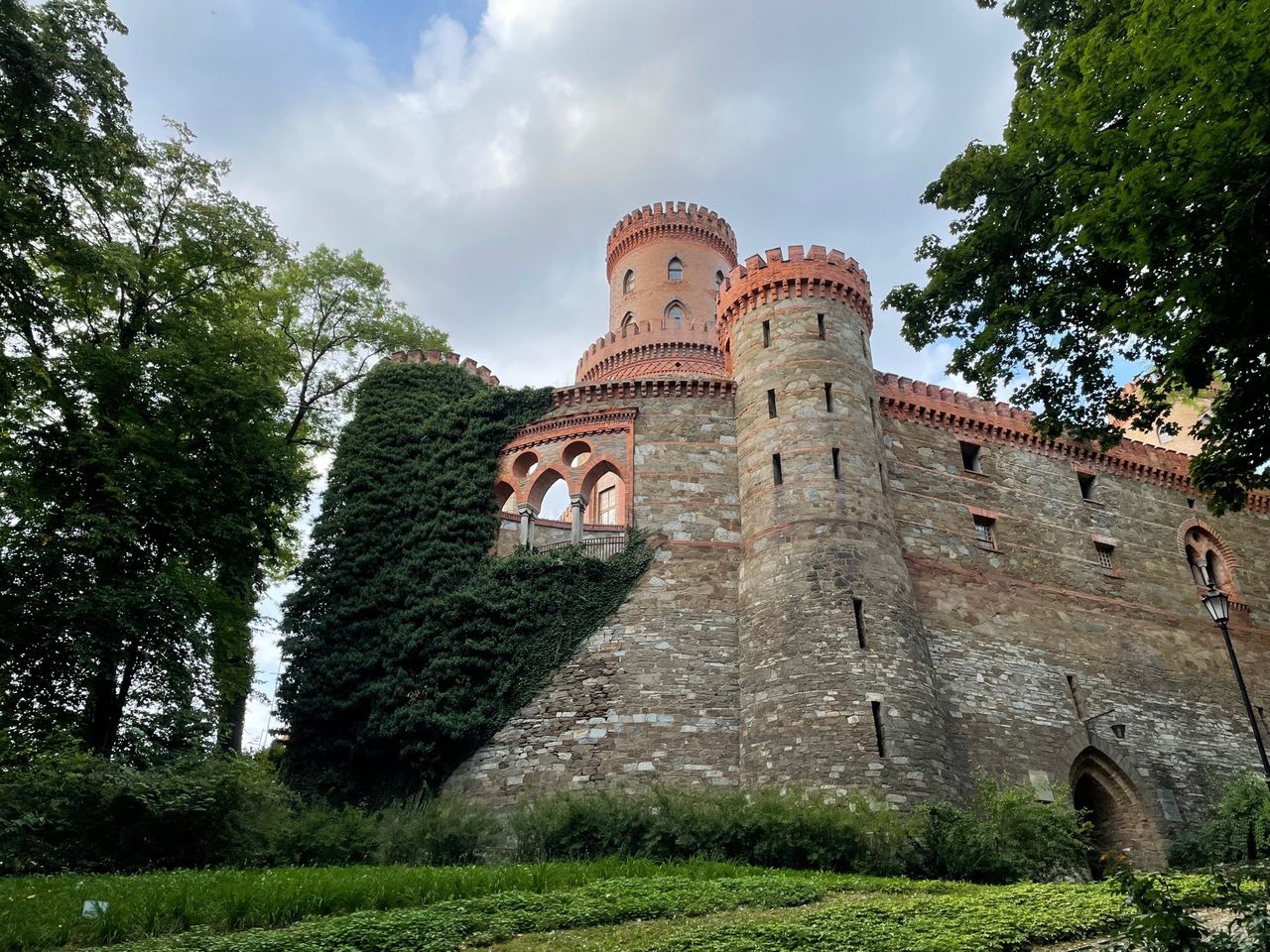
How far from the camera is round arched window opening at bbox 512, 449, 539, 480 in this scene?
71.8 ft

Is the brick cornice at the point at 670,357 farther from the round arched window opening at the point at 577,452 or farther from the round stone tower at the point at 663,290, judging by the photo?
the round arched window opening at the point at 577,452

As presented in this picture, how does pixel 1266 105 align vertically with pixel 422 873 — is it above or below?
above

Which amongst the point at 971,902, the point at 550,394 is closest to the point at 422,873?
the point at 971,902

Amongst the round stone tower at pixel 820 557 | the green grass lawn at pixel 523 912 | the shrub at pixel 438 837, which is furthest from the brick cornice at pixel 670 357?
the green grass lawn at pixel 523 912

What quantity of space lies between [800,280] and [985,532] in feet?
26.6

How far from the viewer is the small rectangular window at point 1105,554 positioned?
24036 mm

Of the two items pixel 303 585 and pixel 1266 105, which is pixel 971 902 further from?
pixel 303 585

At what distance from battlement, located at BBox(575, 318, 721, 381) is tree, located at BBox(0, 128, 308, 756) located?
50.1 feet

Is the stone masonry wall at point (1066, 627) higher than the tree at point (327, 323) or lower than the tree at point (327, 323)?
lower

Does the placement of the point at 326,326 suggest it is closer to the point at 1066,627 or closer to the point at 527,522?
the point at 527,522

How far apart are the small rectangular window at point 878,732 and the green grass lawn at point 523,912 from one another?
5.20 metres

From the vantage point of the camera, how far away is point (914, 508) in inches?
870

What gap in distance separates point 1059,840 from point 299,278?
22379 mm

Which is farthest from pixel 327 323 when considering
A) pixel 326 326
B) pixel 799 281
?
pixel 799 281
